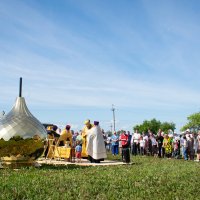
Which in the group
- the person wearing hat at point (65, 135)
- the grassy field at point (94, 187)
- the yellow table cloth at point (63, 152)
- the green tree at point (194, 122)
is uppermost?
the green tree at point (194, 122)

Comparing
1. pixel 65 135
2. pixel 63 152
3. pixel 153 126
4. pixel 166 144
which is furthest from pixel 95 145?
pixel 153 126

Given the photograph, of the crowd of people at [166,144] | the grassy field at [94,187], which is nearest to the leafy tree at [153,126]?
the crowd of people at [166,144]

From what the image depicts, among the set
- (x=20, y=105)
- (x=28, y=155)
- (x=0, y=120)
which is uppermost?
(x=20, y=105)

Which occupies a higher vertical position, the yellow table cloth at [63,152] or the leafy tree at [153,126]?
the leafy tree at [153,126]

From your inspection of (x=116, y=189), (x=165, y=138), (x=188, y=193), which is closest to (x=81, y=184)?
(x=116, y=189)

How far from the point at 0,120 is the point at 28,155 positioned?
5.25 ft

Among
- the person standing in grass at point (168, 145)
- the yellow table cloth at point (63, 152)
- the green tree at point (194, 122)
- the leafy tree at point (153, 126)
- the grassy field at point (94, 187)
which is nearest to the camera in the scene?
the grassy field at point (94, 187)

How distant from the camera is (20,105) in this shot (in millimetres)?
9039

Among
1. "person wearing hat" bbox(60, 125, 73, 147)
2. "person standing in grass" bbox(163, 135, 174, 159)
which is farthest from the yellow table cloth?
"person standing in grass" bbox(163, 135, 174, 159)

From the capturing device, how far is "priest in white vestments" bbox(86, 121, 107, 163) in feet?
42.4

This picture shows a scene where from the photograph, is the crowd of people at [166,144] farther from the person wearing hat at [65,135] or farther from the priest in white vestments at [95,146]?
the person wearing hat at [65,135]

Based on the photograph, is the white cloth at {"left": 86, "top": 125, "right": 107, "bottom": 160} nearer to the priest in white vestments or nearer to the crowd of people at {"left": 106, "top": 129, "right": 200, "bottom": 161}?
the priest in white vestments

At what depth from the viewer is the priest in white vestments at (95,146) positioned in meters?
12.9

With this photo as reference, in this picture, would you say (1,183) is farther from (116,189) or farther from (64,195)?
(116,189)
